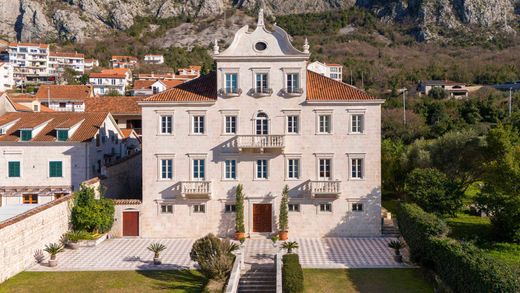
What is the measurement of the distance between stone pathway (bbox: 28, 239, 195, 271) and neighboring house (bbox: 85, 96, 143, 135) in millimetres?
23530

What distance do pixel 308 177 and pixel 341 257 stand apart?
6.50 m

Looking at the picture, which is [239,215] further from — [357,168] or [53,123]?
[53,123]

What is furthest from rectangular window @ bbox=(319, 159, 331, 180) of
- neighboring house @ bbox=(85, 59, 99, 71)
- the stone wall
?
neighboring house @ bbox=(85, 59, 99, 71)

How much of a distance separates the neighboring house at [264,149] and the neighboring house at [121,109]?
2196 cm

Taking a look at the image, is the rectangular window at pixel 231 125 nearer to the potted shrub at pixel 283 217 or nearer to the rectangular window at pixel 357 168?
the potted shrub at pixel 283 217

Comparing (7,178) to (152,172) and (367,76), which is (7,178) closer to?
(152,172)

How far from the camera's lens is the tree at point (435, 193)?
32438mm

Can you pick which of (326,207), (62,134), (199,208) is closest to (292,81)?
(326,207)

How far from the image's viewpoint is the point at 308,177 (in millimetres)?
32844

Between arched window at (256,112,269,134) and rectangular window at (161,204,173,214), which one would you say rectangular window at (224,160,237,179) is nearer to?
arched window at (256,112,269,134)

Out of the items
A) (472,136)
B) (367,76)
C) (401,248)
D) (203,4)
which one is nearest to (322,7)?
(203,4)

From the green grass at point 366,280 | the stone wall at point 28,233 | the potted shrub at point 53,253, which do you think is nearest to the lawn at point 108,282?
the stone wall at point 28,233

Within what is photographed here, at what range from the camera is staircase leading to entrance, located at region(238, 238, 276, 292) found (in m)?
24.3

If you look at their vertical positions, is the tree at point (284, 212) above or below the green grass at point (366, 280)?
above
